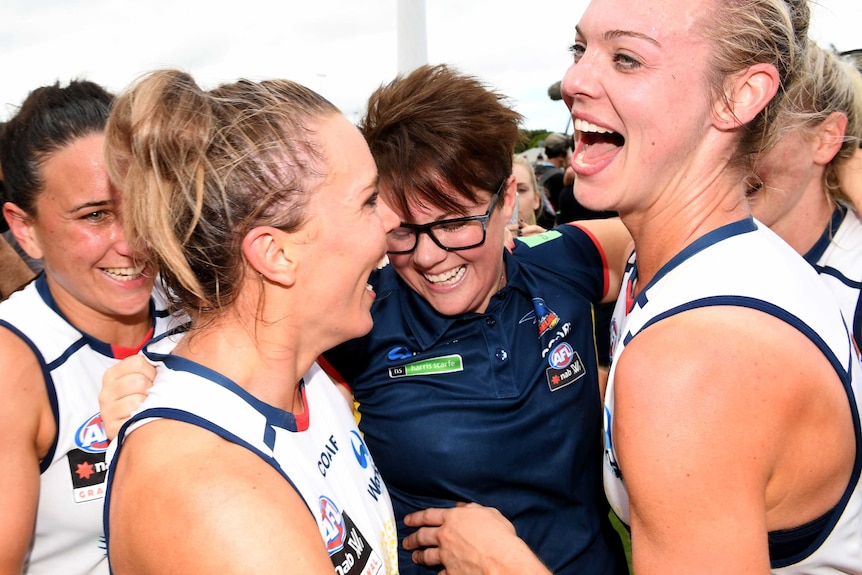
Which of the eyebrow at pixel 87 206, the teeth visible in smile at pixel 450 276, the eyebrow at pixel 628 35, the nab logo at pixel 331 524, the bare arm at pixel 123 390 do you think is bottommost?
the nab logo at pixel 331 524

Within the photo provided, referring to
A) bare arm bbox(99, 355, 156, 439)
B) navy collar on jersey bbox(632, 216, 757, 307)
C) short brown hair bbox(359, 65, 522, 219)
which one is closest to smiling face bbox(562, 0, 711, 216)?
navy collar on jersey bbox(632, 216, 757, 307)

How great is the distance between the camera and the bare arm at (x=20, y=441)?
6.15 feet

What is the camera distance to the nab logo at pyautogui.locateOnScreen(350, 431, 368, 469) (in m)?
2.03

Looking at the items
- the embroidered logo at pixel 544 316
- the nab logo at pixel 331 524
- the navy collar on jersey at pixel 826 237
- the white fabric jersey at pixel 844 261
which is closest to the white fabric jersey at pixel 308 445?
the nab logo at pixel 331 524

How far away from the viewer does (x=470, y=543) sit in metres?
2.02

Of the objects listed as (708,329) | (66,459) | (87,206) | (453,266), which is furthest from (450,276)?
(66,459)

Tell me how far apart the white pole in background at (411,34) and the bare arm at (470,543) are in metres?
9.72

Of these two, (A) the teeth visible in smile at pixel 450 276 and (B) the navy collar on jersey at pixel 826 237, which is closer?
(A) the teeth visible in smile at pixel 450 276

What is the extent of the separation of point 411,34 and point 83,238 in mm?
9711

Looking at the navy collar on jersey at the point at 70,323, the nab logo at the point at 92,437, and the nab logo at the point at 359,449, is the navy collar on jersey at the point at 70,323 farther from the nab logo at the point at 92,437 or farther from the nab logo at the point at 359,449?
the nab logo at the point at 359,449

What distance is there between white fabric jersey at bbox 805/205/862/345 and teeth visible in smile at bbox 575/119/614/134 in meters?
1.46

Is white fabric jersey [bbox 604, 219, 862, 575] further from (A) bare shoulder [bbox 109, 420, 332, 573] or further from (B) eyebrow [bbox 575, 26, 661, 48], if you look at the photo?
(A) bare shoulder [bbox 109, 420, 332, 573]

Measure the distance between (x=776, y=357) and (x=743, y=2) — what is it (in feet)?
3.03

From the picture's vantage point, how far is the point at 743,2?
166 centimetres
